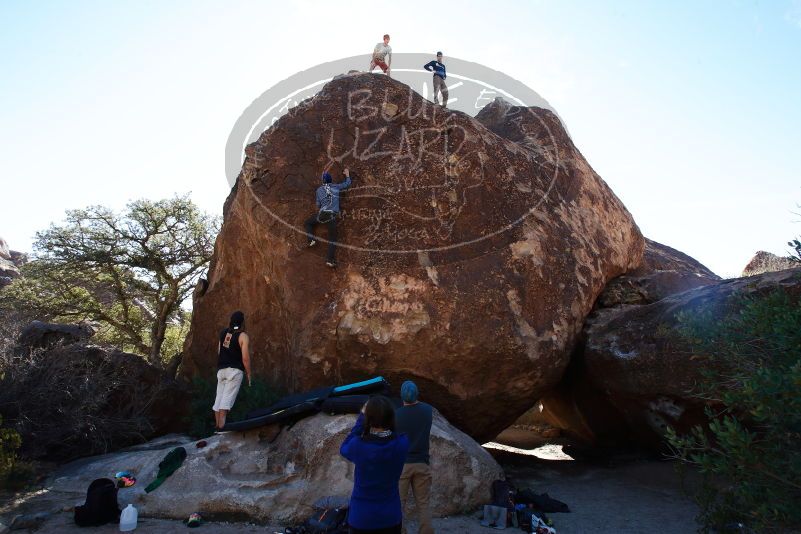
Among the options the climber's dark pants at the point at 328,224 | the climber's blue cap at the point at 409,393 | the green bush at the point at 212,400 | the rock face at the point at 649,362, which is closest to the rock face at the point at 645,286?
the rock face at the point at 649,362

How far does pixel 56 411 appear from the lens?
7.77 meters

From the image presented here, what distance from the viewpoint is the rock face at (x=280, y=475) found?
580 centimetres

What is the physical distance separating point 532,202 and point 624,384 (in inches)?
127

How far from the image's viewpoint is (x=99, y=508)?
5348 millimetres

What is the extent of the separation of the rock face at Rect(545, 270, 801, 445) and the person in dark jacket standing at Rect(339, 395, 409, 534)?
16.0ft

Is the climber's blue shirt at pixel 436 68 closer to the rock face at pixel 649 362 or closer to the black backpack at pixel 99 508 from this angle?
the rock face at pixel 649 362

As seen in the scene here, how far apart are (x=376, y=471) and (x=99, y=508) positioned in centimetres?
357

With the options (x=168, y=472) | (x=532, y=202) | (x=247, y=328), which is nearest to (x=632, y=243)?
(x=532, y=202)

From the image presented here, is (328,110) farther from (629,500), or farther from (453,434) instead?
(629,500)

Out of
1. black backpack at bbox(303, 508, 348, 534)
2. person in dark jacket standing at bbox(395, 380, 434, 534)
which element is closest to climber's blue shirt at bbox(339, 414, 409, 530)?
person in dark jacket standing at bbox(395, 380, 434, 534)

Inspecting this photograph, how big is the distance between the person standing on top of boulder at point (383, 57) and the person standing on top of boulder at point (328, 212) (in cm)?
386

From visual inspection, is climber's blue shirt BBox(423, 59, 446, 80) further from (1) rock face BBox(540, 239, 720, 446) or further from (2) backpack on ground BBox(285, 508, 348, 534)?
(2) backpack on ground BBox(285, 508, 348, 534)

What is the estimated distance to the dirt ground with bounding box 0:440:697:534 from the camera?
5559 mm

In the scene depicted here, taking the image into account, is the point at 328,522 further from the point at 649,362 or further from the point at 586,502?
the point at 649,362
